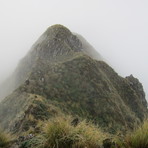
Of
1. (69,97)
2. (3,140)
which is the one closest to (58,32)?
(69,97)

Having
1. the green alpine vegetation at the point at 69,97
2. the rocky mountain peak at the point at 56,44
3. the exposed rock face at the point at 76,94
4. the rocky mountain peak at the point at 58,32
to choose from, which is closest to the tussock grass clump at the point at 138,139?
the green alpine vegetation at the point at 69,97

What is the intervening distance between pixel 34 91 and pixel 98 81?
37.1 feet

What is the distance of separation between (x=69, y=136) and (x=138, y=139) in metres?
1.90

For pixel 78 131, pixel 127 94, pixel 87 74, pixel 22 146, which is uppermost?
pixel 78 131

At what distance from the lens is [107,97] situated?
35656 mm

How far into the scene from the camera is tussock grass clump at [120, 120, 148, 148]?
8.33 m

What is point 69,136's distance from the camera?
29.4 ft

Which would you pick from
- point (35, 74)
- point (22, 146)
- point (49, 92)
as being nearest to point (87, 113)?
point (49, 92)

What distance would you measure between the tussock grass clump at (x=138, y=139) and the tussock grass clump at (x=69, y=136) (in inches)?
30.4

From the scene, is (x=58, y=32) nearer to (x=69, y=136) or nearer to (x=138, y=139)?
(x=69, y=136)

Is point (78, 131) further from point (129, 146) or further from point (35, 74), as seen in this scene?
point (35, 74)

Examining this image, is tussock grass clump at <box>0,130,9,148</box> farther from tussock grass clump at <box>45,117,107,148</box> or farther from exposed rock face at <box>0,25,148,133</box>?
exposed rock face at <box>0,25,148,133</box>

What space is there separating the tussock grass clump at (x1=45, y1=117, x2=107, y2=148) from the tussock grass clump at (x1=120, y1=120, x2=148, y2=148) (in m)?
0.77

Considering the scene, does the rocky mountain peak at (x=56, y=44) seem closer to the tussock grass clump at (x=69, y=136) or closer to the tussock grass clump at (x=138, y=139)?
the tussock grass clump at (x=69, y=136)
